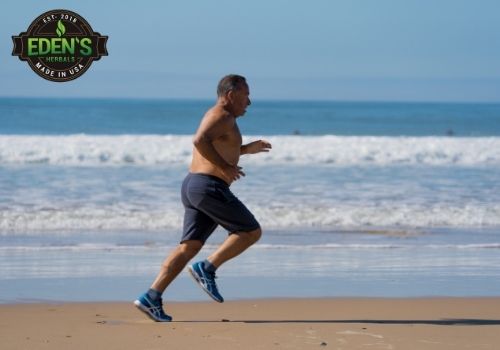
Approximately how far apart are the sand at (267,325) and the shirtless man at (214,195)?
1.00 ft

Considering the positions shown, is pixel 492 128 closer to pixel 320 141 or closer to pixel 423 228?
pixel 320 141

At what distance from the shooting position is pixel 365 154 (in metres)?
25.1

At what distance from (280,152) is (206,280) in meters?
18.4

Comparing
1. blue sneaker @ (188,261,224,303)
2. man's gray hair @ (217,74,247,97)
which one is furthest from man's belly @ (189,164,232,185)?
blue sneaker @ (188,261,224,303)

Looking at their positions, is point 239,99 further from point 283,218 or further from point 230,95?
point 283,218

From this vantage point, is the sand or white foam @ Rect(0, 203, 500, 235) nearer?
the sand

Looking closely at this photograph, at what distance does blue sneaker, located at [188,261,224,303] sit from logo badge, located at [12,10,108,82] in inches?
274

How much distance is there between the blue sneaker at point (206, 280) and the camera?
6691 millimetres

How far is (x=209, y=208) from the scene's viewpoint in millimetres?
6516

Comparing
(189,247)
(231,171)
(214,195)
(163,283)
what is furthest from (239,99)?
(163,283)

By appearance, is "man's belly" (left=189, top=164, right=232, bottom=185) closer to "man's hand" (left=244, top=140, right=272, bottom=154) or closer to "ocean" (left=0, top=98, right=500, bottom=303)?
"man's hand" (left=244, top=140, right=272, bottom=154)

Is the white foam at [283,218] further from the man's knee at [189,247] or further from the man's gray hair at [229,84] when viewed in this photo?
the man's gray hair at [229,84]

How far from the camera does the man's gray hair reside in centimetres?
654

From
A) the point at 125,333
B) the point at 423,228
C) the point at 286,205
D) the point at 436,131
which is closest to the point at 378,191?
the point at 286,205
